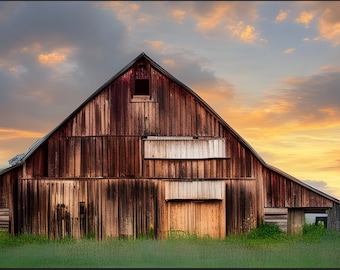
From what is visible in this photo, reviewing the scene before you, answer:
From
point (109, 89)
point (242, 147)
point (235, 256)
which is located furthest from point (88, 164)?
point (235, 256)

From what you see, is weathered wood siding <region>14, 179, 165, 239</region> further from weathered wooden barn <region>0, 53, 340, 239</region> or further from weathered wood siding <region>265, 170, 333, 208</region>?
weathered wood siding <region>265, 170, 333, 208</region>

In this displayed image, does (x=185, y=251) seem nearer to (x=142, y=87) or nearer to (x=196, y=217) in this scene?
(x=196, y=217)

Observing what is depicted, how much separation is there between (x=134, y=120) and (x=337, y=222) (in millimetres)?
12780

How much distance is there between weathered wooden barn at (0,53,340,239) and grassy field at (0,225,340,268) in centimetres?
109

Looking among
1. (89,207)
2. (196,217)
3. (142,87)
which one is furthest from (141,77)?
(196,217)

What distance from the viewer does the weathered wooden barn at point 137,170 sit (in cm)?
3102

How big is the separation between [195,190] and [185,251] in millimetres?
6753

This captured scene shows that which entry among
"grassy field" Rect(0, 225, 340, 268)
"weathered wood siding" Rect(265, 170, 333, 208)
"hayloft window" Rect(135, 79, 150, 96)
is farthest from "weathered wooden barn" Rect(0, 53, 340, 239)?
"grassy field" Rect(0, 225, 340, 268)

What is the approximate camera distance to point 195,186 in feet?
102

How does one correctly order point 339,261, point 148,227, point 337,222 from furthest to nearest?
1. point 337,222
2. point 148,227
3. point 339,261

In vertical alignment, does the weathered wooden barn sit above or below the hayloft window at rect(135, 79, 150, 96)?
below

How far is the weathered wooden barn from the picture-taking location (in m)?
31.0

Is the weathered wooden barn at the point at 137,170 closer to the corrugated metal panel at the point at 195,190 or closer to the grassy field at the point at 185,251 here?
the corrugated metal panel at the point at 195,190

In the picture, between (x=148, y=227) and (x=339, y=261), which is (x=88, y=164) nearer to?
(x=148, y=227)
